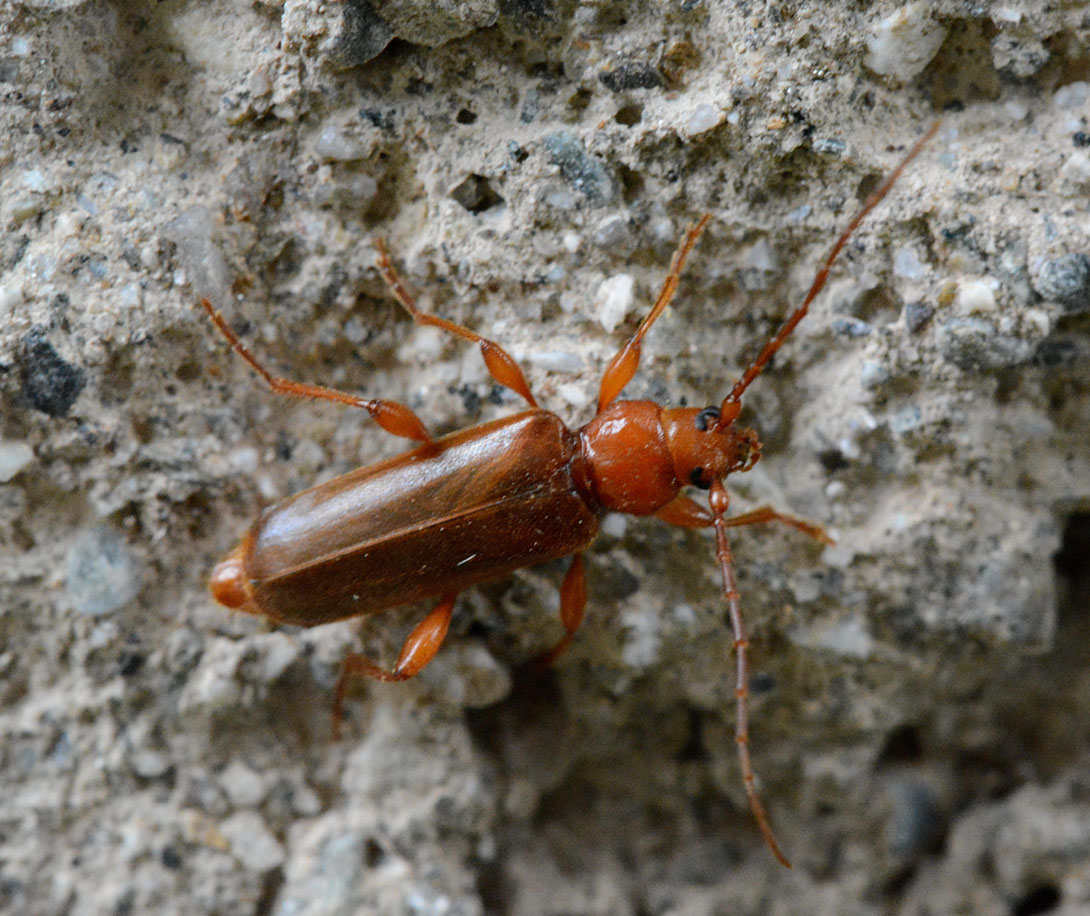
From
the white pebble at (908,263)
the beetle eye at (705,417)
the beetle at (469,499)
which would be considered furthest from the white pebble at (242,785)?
the white pebble at (908,263)

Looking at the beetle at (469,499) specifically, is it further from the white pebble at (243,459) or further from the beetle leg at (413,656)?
the white pebble at (243,459)

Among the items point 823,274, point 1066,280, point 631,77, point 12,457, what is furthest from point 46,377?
point 1066,280

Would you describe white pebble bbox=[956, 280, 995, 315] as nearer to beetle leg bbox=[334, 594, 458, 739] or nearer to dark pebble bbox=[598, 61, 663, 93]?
dark pebble bbox=[598, 61, 663, 93]

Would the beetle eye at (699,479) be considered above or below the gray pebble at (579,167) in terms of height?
below

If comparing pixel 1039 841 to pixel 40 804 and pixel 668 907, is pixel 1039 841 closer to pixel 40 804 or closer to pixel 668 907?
pixel 668 907

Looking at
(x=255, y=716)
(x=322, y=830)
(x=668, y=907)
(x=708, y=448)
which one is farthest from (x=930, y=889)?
(x=255, y=716)

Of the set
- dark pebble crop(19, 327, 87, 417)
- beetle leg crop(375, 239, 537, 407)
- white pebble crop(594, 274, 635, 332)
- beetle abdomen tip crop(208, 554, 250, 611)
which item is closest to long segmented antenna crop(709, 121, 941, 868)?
white pebble crop(594, 274, 635, 332)

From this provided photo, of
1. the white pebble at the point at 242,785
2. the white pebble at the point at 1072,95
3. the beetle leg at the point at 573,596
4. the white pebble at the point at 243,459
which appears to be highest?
the white pebble at the point at 1072,95
